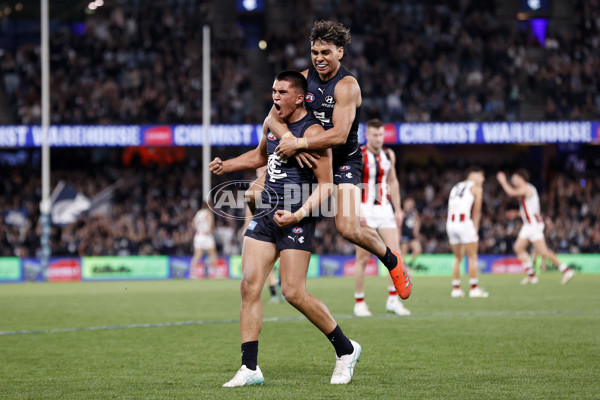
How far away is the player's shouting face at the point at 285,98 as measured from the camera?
Answer: 7082mm

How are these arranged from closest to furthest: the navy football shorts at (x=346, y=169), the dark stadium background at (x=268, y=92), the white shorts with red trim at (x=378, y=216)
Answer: the navy football shorts at (x=346, y=169) < the white shorts with red trim at (x=378, y=216) < the dark stadium background at (x=268, y=92)

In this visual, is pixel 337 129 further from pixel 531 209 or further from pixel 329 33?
pixel 531 209

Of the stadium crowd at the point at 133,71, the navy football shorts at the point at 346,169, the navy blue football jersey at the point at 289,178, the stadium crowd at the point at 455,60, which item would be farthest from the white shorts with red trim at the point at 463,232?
the stadium crowd at the point at 133,71

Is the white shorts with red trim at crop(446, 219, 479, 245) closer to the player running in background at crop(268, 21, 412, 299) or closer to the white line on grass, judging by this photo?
the white line on grass

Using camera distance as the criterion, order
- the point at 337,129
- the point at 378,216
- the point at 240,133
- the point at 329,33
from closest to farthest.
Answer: the point at 337,129 < the point at 329,33 < the point at 378,216 < the point at 240,133

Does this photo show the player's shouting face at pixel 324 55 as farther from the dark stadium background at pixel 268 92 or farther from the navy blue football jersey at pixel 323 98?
the dark stadium background at pixel 268 92

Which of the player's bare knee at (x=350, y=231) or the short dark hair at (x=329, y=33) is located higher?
the short dark hair at (x=329, y=33)

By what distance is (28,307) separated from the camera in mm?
15766

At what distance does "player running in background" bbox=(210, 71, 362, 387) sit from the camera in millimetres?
7074

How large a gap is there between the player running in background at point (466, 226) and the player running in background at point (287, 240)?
31.9ft

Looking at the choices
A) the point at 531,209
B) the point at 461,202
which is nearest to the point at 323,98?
the point at 461,202

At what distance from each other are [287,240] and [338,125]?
0.98 meters

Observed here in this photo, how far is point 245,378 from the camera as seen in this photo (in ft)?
22.8

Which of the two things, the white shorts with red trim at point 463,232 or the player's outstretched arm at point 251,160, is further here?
the white shorts with red trim at point 463,232
